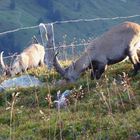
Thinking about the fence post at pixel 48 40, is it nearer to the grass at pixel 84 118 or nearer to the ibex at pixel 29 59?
the ibex at pixel 29 59

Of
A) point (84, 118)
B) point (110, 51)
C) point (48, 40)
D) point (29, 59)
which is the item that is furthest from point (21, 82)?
point (29, 59)

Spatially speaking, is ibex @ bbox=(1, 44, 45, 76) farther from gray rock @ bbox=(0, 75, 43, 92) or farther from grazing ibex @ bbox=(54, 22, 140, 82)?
grazing ibex @ bbox=(54, 22, 140, 82)

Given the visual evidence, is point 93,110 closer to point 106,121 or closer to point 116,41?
point 106,121

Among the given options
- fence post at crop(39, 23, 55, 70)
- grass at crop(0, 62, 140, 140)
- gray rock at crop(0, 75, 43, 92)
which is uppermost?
fence post at crop(39, 23, 55, 70)

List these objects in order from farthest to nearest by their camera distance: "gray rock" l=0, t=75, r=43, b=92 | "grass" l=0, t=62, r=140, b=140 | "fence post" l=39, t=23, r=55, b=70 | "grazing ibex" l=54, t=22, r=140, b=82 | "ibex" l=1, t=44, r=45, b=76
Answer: "ibex" l=1, t=44, r=45, b=76, "fence post" l=39, t=23, r=55, b=70, "gray rock" l=0, t=75, r=43, b=92, "grazing ibex" l=54, t=22, r=140, b=82, "grass" l=0, t=62, r=140, b=140

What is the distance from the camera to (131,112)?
8688 millimetres

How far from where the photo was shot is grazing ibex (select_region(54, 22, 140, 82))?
44.4 ft

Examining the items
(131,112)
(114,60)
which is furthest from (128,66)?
(131,112)

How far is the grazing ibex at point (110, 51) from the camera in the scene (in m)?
13.5

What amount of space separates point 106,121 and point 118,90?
1585 millimetres

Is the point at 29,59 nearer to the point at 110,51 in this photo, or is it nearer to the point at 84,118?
the point at 110,51

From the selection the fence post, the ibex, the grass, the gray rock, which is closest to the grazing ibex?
the gray rock

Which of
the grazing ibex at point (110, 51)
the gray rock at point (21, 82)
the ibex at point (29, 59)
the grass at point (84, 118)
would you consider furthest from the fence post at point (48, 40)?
the grass at point (84, 118)

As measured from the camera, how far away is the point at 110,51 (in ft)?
46.2
